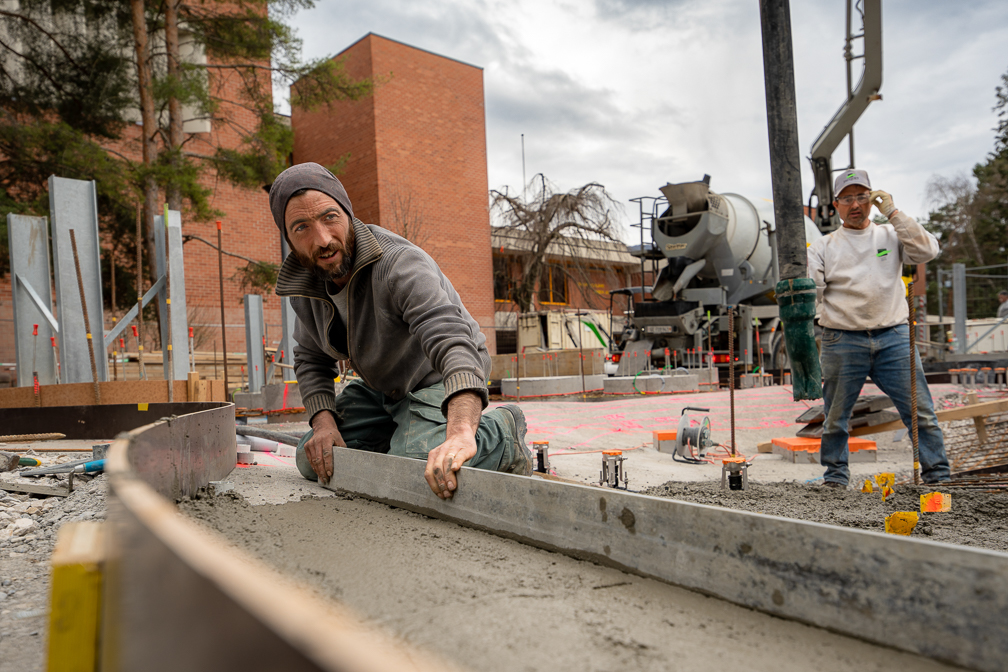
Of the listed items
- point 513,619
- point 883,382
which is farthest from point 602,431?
point 513,619

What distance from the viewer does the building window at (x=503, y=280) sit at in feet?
73.4

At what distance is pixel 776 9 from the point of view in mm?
3877

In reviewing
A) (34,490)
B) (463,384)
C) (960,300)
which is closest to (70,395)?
(34,490)

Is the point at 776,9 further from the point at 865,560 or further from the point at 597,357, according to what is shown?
the point at 597,357

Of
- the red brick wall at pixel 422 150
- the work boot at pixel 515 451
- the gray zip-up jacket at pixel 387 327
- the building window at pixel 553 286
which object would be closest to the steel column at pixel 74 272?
the gray zip-up jacket at pixel 387 327

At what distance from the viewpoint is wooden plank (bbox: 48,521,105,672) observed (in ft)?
3.67

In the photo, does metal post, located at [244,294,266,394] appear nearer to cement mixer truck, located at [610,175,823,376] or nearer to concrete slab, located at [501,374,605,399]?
concrete slab, located at [501,374,605,399]

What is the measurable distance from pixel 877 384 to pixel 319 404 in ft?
10.0

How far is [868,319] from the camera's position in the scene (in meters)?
3.69

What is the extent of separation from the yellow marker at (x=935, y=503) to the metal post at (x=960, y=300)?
11.6m

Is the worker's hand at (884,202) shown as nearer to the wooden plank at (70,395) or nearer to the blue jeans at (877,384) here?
the blue jeans at (877,384)

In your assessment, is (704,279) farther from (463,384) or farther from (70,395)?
(463,384)

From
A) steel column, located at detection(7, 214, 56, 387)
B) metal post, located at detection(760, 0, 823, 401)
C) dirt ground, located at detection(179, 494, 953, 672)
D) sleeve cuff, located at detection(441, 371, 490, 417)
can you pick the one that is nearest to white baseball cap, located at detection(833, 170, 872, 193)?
metal post, located at detection(760, 0, 823, 401)

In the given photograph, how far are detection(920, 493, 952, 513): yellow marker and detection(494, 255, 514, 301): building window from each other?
1972cm
